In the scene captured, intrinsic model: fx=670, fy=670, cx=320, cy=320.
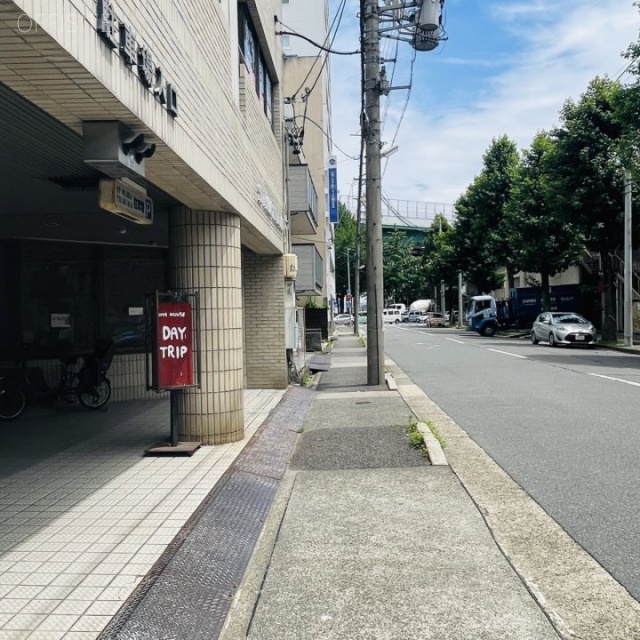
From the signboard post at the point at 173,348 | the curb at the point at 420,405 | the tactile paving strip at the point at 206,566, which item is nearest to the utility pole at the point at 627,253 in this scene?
the curb at the point at 420,405

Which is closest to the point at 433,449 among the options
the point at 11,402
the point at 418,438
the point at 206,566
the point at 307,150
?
the point at 418,438

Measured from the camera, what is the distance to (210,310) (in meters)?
7.78

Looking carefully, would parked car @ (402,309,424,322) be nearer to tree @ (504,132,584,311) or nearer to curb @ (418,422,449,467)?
tree @ (504,132,584,311)

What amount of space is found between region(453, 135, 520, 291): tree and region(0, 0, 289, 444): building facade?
30806 mm

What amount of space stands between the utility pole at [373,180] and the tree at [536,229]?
21547 millimetres

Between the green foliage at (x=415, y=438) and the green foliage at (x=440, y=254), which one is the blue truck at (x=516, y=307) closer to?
the green foliage at (x=440, y=254)

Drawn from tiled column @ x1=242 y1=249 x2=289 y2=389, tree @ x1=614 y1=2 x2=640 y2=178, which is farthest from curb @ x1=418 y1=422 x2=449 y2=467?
tree @ x1=614 y1=2 x2=640 y2=178

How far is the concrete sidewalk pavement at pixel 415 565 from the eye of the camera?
3.58m

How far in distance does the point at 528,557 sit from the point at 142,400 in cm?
852

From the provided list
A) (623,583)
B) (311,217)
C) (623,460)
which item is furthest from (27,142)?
(311,217)

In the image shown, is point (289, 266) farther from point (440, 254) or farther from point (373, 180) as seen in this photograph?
point (440, 254)

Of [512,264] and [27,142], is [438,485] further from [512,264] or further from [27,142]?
[512,264]

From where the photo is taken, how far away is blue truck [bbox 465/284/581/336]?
41.7 meters

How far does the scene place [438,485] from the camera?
20.7 feet
